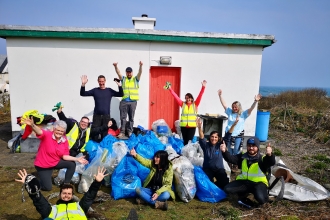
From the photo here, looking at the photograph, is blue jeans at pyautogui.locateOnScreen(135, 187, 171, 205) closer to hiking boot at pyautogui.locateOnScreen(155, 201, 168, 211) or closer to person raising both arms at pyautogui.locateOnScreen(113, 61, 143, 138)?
hiking boot at pyautogui.locateOnScreen(155, 201, 168, 211)

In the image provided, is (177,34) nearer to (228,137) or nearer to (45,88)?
(228,137)

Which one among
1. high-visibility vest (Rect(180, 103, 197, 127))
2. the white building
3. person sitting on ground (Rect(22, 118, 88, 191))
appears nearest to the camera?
person sitting on ground (Rect(22, 118, 88, 191))

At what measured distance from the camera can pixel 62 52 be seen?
655 centimetres

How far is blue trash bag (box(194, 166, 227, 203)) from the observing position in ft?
13.0

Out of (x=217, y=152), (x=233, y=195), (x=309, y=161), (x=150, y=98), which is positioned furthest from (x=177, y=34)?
(x=309, y=161)

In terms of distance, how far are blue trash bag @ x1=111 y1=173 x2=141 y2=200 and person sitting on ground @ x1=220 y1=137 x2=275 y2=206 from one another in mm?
1565

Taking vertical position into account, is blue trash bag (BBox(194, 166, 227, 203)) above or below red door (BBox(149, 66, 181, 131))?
below

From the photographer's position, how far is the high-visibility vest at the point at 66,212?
2.56 m

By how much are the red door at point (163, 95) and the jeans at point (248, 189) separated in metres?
3.56

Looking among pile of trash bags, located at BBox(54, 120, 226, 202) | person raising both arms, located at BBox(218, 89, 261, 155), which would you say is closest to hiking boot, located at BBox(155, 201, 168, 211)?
pile of trash bags, located at BBox(54, 120, 226, 202)

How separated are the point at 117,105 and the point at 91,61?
4.77 ft

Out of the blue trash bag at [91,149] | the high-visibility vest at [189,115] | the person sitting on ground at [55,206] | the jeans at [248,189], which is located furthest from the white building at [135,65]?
the person sitting on ground at [55,206]

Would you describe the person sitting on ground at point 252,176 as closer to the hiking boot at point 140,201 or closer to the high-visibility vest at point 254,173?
the high-visibility vest at point 254,173

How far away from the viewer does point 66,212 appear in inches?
102
